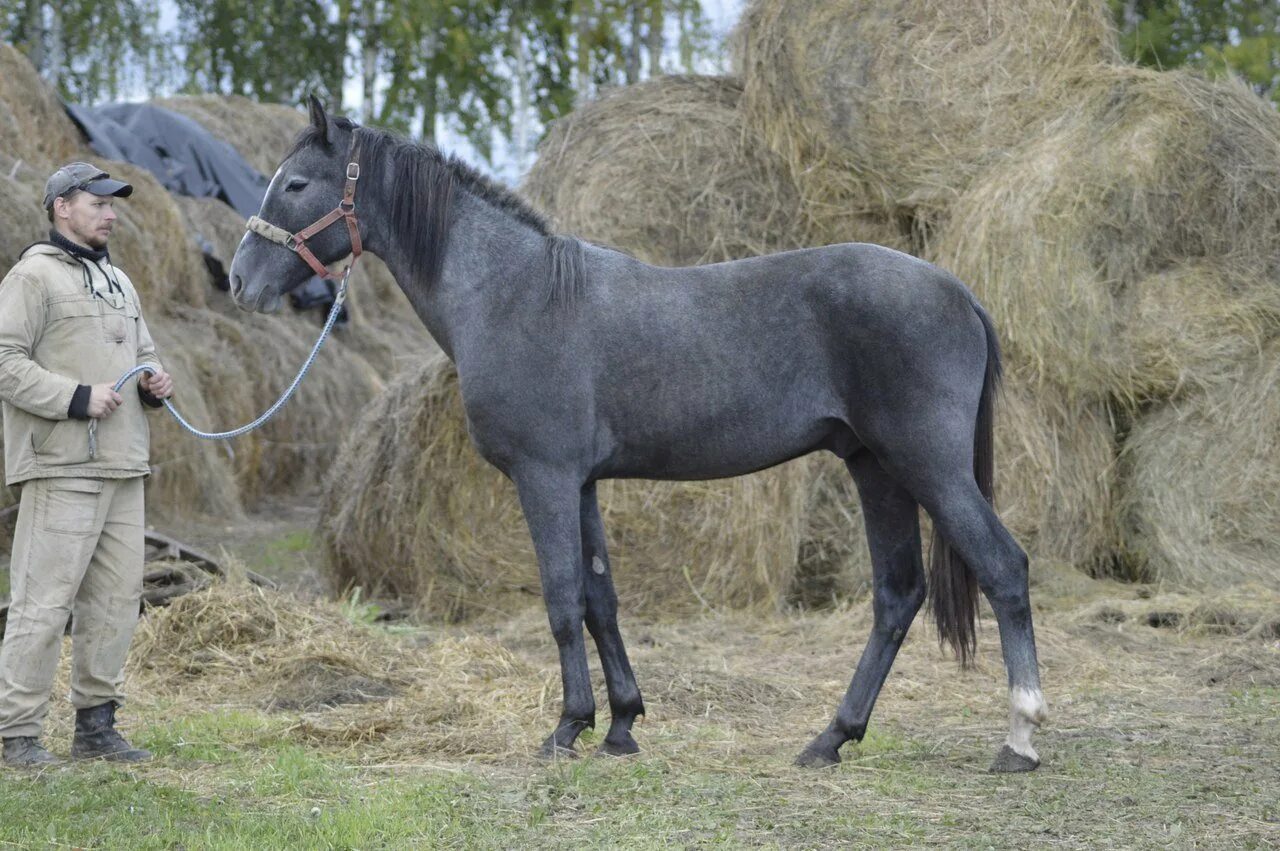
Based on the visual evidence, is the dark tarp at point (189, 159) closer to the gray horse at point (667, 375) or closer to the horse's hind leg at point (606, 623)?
the gray horse at point (667, 375)

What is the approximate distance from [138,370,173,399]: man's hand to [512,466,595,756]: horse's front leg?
1.20 m

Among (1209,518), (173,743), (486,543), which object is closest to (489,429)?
(173,743)

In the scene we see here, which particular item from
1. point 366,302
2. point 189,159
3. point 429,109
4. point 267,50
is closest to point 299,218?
point 189,159

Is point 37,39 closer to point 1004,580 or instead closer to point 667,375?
point 667,375

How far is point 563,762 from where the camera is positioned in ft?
13.3

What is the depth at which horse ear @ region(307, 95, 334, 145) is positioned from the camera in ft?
13.5

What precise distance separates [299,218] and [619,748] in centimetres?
195

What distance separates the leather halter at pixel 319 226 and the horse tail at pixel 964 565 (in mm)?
2024

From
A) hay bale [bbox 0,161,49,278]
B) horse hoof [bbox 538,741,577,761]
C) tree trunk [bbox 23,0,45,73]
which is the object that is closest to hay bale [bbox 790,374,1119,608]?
horse hoof [bbox 538,741,577,761]

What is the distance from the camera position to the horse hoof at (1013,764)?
394cm

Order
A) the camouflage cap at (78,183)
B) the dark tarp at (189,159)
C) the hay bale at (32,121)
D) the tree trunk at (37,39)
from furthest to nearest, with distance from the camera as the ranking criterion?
the tree trunk at (37,39)
the dark tarp at (189,159)
the hay bale at (32,121)
the camouflage cap at (78,183)

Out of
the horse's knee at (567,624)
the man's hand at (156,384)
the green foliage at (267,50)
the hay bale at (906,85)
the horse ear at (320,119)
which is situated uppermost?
the green foliage at (267,50)

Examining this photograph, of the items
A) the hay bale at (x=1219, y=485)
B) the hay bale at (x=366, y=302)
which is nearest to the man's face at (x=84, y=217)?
the hay bale at (x=1219, y=485)

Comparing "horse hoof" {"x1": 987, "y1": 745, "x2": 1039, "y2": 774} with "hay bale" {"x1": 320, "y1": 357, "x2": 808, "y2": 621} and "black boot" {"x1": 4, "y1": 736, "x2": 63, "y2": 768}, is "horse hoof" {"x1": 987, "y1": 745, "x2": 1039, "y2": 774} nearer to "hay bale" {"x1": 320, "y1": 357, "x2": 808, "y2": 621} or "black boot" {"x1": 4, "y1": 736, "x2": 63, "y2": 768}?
"hay bale" {"x1": 320, "y1": 357, "x2": 808, "y2": 621}
